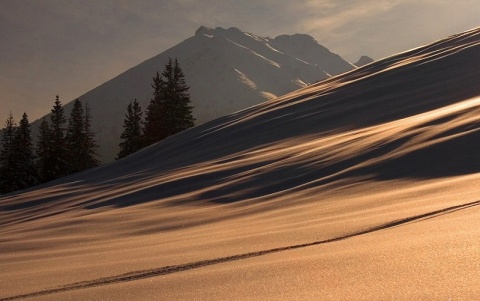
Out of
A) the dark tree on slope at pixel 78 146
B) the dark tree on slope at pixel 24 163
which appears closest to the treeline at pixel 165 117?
the dark tree on slope at pixel 78 146

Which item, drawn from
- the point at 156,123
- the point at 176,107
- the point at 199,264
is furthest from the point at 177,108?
the point at 199,264

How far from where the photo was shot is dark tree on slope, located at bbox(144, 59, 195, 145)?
4147 centimetres

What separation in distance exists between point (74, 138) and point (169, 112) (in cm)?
992

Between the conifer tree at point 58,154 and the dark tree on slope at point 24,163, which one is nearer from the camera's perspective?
the dark tree on slope at point 24,163

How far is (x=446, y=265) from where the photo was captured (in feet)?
9.53

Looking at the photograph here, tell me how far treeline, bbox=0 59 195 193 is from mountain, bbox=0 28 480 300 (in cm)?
2641


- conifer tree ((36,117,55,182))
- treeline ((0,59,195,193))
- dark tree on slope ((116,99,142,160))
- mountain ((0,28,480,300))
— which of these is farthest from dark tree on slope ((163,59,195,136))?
mountain ((0,28,480,300))

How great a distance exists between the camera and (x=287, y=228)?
5367mm

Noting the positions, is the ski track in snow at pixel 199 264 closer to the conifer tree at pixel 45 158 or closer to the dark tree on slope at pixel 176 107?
the dark tree on slope at pixel 176 107

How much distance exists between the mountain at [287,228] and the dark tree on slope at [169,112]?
2575cm

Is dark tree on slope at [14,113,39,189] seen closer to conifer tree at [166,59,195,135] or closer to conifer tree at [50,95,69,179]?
conifer tree at [50,95,69,179]

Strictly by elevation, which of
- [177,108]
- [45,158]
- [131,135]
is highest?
[177,108]

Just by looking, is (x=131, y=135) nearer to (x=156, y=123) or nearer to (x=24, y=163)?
(x=156, y=123)

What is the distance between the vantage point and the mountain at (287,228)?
3109 mm
